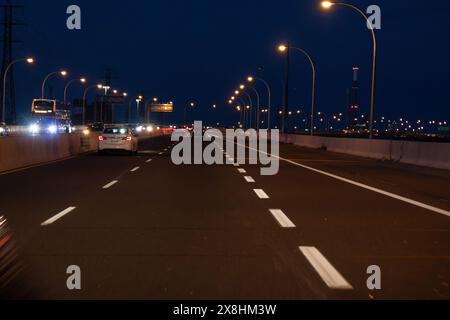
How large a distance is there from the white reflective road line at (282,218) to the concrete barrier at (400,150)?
49.9ft

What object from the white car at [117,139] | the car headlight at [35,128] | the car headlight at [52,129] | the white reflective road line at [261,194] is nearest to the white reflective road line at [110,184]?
the white reflective road line at [261,194]

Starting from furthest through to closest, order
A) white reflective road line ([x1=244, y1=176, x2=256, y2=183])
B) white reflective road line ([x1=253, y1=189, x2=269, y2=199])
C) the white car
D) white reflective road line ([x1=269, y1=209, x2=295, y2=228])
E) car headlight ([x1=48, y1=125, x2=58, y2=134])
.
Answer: car headlight ([x1=48, y1=125, x2=58, y2=134]) → the white car → white reflective road line ([x1=244, y1=176, x2=256, y2=183]) → white reflective road line ([x1=253, y1=189, x2=269, y2=199]) → white reflective road line ([x1=269, y1=209, x2=295, y2=228])

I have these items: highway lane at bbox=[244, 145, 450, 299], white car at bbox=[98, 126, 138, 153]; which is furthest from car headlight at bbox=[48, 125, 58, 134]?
highway lane at bbox=[244, 145, 450, 299]

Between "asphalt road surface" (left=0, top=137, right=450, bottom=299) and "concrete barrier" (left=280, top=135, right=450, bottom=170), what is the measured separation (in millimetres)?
8568

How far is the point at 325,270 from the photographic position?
7.32 metres

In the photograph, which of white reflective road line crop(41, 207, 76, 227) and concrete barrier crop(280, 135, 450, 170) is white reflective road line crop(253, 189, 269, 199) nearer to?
white reflective road line crop(41, 207, 76, 227)

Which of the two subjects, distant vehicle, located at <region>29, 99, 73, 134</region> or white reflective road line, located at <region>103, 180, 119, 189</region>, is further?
distant vehicle, located at <region>29, 99, 73, 134</region>

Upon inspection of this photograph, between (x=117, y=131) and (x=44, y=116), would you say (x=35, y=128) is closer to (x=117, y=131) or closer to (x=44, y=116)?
(x=44, y=116)

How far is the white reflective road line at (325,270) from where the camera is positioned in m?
6.68

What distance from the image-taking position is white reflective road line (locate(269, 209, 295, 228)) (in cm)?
1059

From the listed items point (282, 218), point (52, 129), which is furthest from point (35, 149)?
point (52, 129)

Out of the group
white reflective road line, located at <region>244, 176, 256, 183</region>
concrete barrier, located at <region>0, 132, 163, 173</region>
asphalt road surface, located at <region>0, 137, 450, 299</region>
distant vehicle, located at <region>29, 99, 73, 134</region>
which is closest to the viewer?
asphalt road surface, located at <region>0, 137, 450, 299</region>

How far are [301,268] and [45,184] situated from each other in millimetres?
11446
